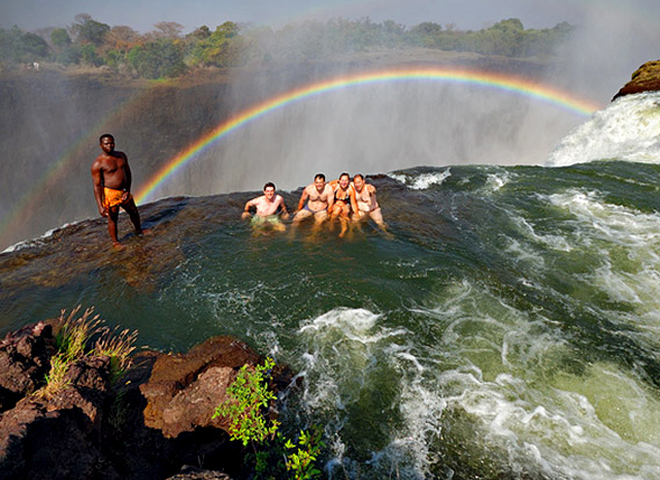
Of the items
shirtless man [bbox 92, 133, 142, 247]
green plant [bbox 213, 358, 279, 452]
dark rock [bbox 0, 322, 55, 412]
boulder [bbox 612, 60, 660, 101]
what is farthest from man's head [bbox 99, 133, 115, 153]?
boulder [bbox 612, 60, 660, 101]

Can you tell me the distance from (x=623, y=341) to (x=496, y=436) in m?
2.45

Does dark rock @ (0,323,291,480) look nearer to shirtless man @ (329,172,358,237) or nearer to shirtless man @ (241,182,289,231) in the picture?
shirtless man @ (241,182,289,231)

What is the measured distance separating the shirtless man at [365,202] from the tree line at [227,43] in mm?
28007

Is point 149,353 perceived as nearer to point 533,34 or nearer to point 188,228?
point 188,228

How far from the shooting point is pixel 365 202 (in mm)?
7645

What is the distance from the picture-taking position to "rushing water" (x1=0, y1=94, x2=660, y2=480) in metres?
3.11

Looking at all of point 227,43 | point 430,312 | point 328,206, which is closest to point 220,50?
point 227,43

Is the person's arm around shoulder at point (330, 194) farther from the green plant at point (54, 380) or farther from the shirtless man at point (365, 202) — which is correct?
the green plant at point (54, 380)

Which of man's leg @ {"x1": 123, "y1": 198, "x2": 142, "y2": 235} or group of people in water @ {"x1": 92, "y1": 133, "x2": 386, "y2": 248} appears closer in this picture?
man's leg @ {"x1": 123, "y1": 198, "x2": 142, "y2": 235}

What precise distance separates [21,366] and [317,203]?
577 centimetres

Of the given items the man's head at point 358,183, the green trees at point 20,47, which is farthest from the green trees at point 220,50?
the man's head at point 358,183

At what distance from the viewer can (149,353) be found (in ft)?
12.8

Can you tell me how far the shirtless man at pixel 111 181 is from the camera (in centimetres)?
561

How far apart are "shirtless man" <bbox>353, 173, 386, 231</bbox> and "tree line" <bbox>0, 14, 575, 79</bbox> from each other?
28.0 meters
